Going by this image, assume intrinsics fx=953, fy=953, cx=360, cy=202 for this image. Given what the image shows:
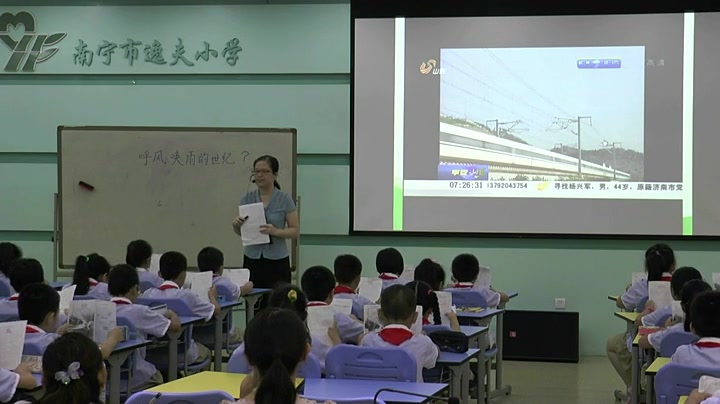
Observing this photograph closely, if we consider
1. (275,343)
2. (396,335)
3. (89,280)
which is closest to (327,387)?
(396,335)

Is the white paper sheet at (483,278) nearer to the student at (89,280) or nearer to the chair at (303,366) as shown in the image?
the student at (89,280)

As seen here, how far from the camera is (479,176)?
822 centimetres

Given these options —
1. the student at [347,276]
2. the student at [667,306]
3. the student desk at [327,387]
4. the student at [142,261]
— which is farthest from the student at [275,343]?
the student at [142,261]

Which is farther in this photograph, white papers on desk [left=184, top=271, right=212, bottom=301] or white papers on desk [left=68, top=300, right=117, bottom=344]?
white papers on desk [left=184, top=271, right=212, bottom=301]

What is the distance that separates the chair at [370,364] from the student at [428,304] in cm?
109

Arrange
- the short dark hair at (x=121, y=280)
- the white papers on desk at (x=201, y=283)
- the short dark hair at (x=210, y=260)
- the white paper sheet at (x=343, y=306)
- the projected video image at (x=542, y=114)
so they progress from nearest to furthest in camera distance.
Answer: the white paper sheet at (x=343, y=306) → the short dark hair at (x=121, y=280) → the white papers on desk at (x=201, y=283) → the short dark hair at (x=210, y=260) → the projected video image at (x=542, y=114)

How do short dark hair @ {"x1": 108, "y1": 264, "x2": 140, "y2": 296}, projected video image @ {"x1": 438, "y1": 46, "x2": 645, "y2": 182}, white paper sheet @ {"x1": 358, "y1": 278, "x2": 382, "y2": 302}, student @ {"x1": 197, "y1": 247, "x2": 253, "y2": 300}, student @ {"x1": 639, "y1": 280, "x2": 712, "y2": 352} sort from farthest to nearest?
projected video image @ {"x1": 438, "y1": 46, "x2": 645, "y2": 182} → student @ {"x1": 197, "y1": 247, "x2": 253, "y2": 300} → white paper sheet @ {"x1": 358, "y1": 278, "x2": 382, "y2": 302} → short dark hair @ {"x1": 108, "y1": 264, "x2": 140, "y2": 296} → student @ {"x1": 639, "y1": 280, "x2": 712, "y2": 352}

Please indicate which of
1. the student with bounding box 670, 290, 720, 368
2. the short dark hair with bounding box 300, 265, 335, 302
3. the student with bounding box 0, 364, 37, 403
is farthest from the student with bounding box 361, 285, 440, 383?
the student with bounding box 0, 364, 37, 403

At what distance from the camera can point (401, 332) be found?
4207 mm

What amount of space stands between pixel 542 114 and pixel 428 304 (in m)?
3.63

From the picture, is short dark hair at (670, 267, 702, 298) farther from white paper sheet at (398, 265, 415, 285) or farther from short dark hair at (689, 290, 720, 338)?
white paper sheet at (398, 265, 415, 285)

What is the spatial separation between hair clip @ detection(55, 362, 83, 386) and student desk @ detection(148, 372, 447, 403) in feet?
2.27

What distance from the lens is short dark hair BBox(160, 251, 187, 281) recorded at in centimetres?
596

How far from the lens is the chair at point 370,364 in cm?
387
